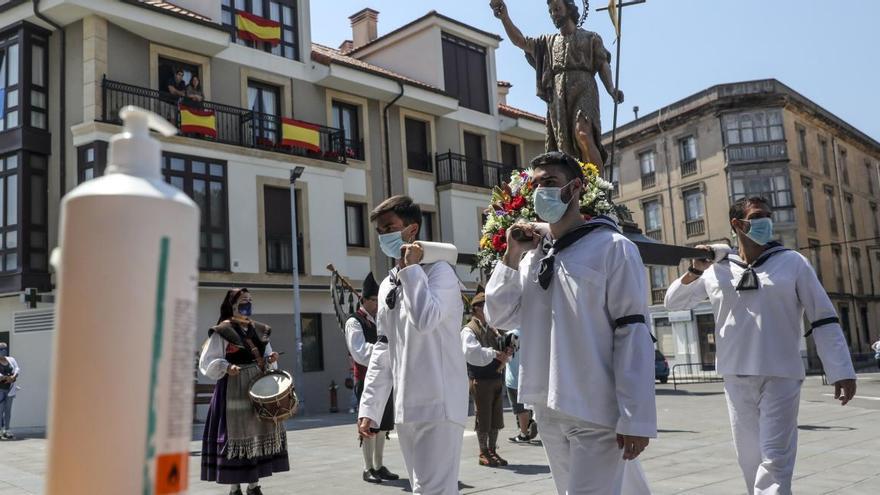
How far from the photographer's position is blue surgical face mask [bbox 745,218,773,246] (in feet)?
19.1

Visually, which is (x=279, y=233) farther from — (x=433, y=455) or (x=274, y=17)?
(x=433, y=455)

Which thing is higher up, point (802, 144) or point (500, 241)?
point (802, 144)

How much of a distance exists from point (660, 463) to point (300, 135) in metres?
18.2

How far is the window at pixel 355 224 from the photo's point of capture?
27.5 metres

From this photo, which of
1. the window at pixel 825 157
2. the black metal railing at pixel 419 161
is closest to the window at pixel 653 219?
the window at pixel 825 157

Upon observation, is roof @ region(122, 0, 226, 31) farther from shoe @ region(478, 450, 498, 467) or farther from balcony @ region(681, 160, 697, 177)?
balcony @ region(681, 160, 697, 177)

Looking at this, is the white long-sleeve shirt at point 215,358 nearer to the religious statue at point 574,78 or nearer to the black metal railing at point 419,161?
the religious statue at point 574,78

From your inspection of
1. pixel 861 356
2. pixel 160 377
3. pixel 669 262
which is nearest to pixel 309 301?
pixel 669 262

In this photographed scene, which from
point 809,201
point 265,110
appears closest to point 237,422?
point 265,110

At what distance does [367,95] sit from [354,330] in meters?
19.6

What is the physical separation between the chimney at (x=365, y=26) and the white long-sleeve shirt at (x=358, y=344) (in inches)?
1027

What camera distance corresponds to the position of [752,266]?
5793 mm

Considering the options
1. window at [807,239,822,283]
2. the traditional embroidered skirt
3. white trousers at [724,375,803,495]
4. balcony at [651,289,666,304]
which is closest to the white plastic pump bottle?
white trousers at [724,375,803,495]

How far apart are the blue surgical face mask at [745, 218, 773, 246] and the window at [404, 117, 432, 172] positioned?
78.9 ft
